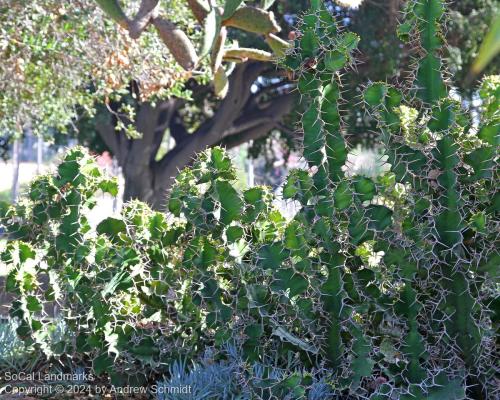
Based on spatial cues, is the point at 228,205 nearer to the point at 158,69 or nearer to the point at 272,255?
the point at 272,255

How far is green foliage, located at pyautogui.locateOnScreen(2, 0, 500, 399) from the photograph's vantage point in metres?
3.82

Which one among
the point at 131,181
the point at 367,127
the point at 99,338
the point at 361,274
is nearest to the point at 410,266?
the point at 361,274

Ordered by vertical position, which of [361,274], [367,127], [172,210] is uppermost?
[367,127]

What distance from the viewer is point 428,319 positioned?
12.9ft

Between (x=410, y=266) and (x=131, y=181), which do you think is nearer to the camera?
(x=410, y=266)

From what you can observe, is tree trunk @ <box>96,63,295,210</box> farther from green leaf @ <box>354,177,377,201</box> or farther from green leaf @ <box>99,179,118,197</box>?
green leaf @ <box>354,177,377,201</box>

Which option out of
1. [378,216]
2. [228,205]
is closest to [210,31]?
[228,205]

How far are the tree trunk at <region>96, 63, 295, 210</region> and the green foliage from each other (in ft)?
→ 41.8

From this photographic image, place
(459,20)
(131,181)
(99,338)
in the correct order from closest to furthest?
(99,338) < (459,20) < (131,181)

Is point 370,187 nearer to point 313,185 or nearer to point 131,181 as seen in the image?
point 313,185

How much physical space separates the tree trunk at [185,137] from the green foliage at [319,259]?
41.8 feet

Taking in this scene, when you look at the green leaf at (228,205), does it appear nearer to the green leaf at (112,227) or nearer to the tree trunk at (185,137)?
the green leaf at (112,227)

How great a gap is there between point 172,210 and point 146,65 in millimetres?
4570

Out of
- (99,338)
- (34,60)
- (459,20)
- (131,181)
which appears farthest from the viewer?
(131,181)
